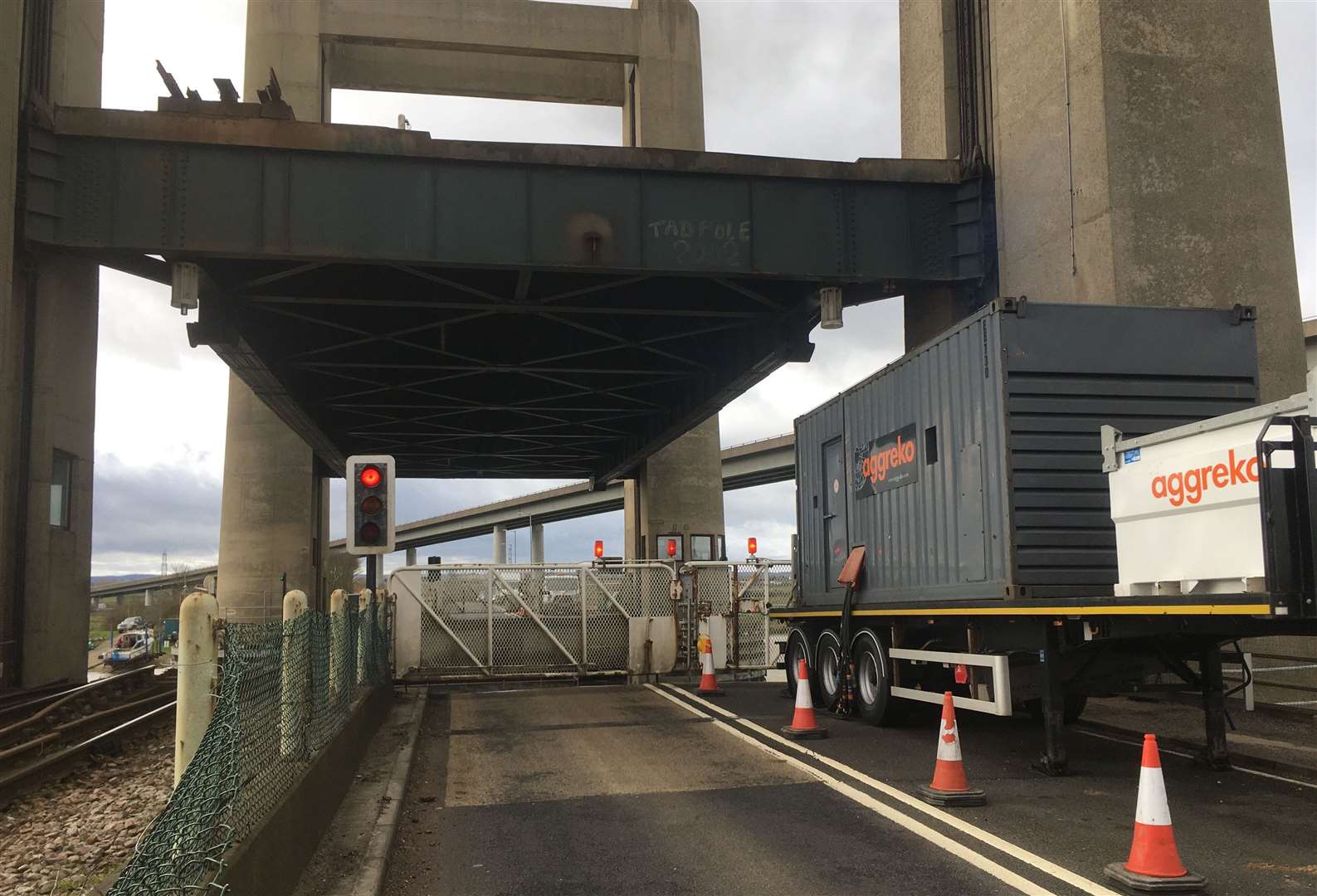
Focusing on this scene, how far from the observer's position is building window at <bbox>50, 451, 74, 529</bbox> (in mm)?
19641

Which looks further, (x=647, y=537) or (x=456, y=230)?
(x=647, y=537)

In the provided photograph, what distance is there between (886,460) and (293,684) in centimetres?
777

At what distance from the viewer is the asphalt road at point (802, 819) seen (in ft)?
21.2

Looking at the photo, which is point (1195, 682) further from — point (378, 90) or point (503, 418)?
point (378, 90)

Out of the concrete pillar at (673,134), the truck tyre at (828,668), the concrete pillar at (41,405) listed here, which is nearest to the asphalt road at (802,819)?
the truck tyre at (828,668)

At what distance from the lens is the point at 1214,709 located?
31.2 feet

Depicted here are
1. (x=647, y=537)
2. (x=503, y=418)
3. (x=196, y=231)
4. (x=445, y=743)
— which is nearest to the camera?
(x=445, y=743)

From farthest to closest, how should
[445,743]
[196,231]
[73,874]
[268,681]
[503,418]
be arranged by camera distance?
[503,418] < [196,231] < [445,743] < [73,874] < [268,681]

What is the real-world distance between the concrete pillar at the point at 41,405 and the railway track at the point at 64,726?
113 cm

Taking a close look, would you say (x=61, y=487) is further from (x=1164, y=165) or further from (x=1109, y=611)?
(x=1164, y=165)

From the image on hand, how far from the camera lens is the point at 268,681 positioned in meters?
6.42

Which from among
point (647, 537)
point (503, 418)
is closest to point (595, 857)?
point (503, 418)

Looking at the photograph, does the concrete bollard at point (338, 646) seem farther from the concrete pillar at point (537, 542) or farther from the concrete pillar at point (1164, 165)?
the concrete pillar at point (537, 542)

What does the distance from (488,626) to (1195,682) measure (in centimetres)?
1251
